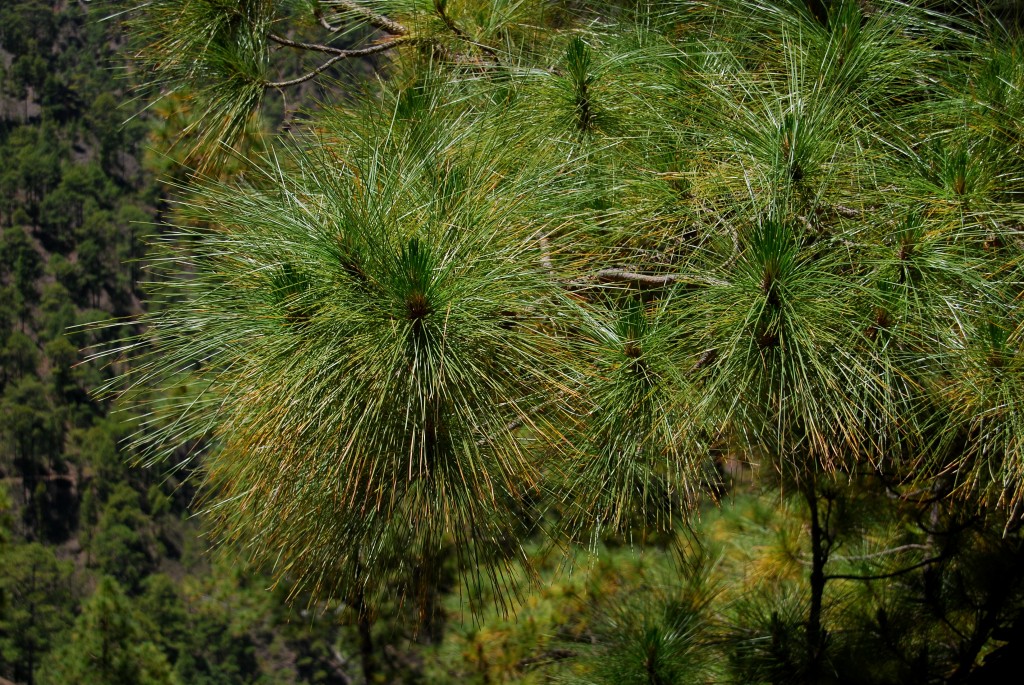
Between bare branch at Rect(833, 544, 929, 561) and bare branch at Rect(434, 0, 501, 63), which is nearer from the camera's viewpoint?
bare branch at Rect(434, 0, 501, 63)

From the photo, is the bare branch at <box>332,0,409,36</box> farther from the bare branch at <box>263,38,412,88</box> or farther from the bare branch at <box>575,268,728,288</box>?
the bare branch at <box>575,268,728,288</box>

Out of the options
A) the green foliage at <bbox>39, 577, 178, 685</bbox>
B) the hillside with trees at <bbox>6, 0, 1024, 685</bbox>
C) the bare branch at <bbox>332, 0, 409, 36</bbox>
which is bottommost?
the green foliage at <bbox>39, 577, 178, 685</bbox>

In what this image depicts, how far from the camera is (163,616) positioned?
35.2ft

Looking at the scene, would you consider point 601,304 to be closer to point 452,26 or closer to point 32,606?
point 452,26

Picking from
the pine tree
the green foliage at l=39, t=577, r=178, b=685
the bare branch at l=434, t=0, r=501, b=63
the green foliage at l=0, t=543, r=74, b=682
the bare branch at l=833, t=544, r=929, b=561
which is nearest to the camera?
the pine tree

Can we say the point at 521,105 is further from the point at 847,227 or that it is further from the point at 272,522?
the point at 272,522

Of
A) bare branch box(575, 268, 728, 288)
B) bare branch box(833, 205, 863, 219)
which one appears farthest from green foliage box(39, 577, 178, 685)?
bare branch box(833, 205, 863, 219)

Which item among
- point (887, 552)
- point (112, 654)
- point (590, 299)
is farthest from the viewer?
point (112, 654)

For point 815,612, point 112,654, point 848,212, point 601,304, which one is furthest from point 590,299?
point 112,654

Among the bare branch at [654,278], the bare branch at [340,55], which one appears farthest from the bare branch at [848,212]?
the bare branch at [340,55]

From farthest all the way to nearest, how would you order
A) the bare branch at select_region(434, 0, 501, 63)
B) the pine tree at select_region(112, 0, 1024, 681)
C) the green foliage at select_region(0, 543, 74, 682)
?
the green foliage at select_region(0, 543, 74, 682) → the bare branch at select_region(434, 0, 501, 63) → the pine tree at select_region(112, 0, 1024, 681)

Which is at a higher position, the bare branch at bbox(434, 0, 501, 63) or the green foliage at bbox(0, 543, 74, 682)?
the bare branch at bbox(434, 0, 501, 63)

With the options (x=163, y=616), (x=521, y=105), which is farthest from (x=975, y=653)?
(x=163, y=616)

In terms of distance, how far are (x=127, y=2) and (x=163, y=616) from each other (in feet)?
35.7
